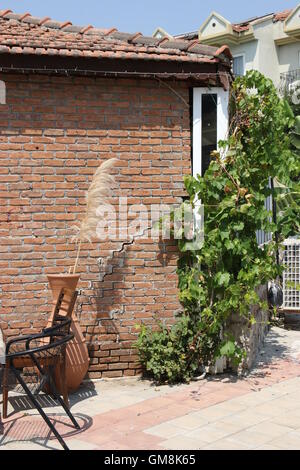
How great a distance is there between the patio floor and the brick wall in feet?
2.73

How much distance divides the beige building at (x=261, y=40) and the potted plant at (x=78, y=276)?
53.2 ft

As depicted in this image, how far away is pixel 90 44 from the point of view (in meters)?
7.14

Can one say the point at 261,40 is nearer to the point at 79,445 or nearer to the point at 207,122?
the point at 207,122

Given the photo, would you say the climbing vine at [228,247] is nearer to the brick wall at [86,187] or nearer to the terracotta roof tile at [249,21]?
the brick wall at [86,187]

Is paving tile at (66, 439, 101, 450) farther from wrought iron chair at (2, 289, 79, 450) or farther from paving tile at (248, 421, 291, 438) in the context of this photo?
paving tile at (248, 421, 291, 438)

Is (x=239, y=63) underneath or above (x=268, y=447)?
above

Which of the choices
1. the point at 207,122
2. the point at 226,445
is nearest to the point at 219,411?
the point at 226,445

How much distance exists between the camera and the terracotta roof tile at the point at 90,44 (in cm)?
676

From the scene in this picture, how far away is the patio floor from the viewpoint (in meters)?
4.96

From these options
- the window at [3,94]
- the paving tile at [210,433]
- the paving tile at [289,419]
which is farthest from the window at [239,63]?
the paving tile at [210,433]

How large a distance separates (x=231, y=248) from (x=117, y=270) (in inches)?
54.1

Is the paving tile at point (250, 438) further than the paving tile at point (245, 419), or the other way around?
the paving tile at point (245, 419)

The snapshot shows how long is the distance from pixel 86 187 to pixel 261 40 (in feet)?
55.5
